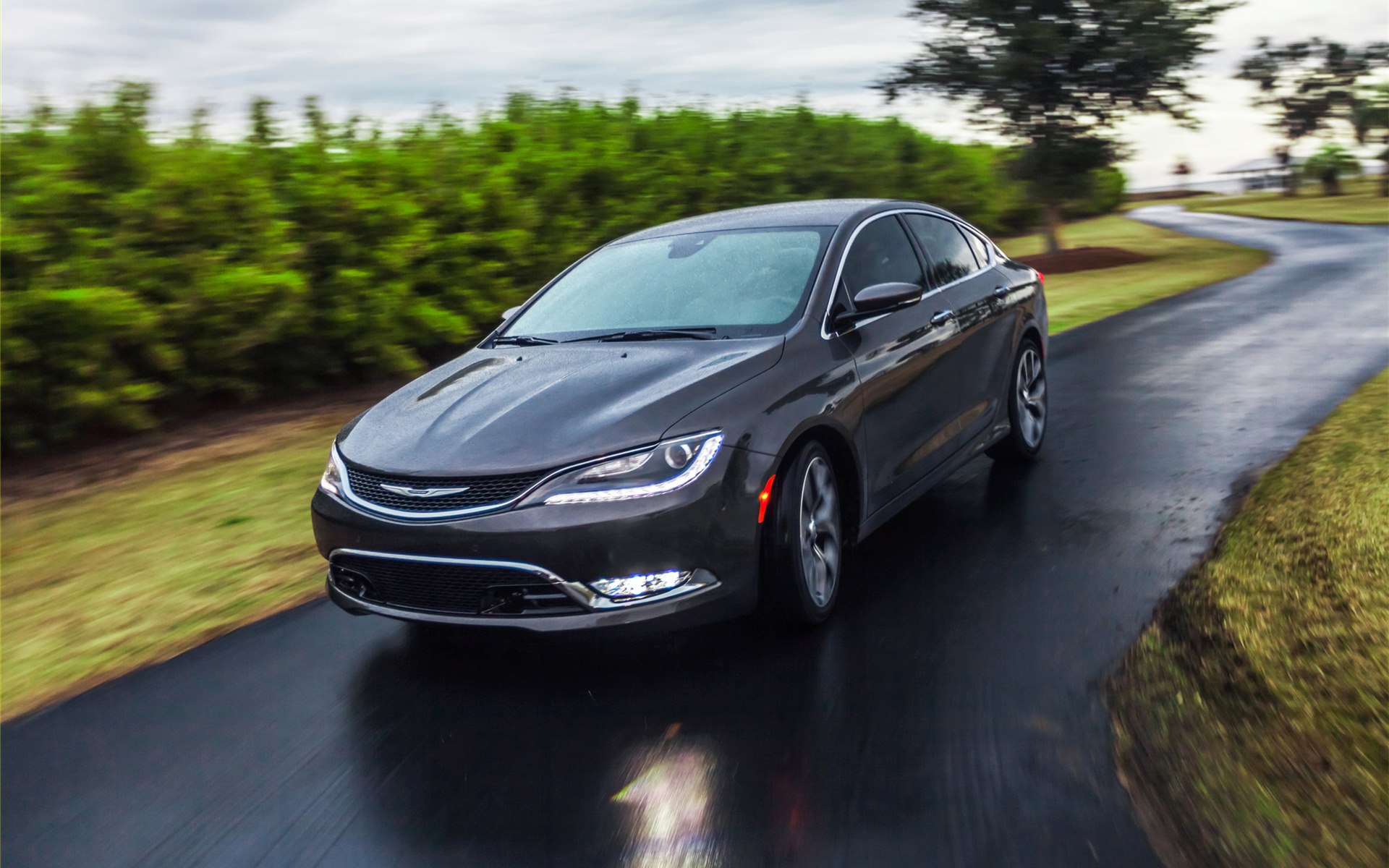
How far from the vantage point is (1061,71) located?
25406 mm

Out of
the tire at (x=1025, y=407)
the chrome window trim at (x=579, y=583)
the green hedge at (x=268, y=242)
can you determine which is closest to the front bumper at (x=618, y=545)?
the chrome window trim at (x=579, y=583)

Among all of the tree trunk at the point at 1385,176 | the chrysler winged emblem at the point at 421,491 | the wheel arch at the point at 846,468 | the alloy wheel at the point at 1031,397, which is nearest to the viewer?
the chrysler winged emblem at the point at 421,491

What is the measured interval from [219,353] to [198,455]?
939 millimetres

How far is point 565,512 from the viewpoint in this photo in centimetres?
426

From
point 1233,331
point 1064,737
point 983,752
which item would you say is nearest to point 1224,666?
point 1064,737

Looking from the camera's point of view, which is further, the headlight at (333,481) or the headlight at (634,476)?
the headlight at (333,481)

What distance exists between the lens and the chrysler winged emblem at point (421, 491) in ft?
14.4

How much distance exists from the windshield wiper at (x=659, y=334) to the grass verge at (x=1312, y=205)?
1574 inches

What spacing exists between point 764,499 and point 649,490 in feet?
1.61

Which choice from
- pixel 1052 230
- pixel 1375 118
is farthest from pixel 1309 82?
pixel 1052 230

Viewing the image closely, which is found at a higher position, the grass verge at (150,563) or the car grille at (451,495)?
the car grille at (451,495)

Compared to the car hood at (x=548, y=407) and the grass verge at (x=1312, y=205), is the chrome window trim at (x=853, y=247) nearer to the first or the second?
the car hood at (x=548, y=407)

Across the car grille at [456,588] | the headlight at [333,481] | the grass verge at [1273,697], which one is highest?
the headlight at [333,481]

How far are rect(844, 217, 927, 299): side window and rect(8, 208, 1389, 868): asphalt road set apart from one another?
4.22 ft
